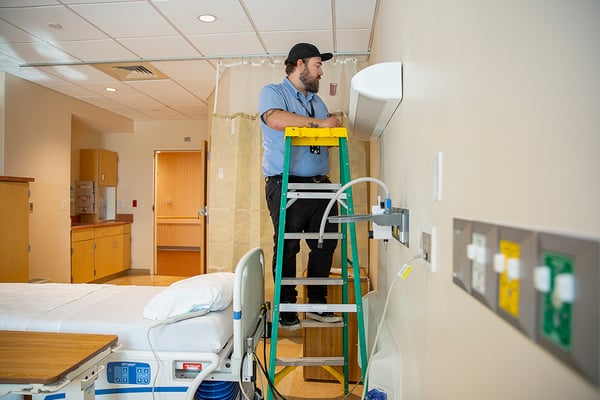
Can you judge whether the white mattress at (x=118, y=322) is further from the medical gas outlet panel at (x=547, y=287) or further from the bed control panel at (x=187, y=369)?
the medical gas outlet panel at (x=547, y=287)

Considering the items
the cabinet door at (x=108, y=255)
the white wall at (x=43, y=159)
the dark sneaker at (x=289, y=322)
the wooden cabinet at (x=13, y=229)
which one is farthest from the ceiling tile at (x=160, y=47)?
the cabinet door at (x=108, y=255)

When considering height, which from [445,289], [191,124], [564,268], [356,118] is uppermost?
[191,124]

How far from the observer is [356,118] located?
6.06 feet

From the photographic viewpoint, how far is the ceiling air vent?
350 centimetres

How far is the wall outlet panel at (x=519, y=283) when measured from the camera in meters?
0.42

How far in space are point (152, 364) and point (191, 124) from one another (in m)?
4.68

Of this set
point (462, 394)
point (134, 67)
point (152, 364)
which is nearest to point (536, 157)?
point (462, 394)

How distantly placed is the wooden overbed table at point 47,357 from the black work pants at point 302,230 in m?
0.94

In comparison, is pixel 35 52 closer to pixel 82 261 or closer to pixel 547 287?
pixel 82 261

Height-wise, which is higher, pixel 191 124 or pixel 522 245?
pixel 191 124

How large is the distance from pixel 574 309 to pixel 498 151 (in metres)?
0.27

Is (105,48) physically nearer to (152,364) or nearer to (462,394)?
(152,364)

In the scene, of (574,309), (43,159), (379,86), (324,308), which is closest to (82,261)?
(43,159)

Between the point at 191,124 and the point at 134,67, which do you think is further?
the point at 191,124
